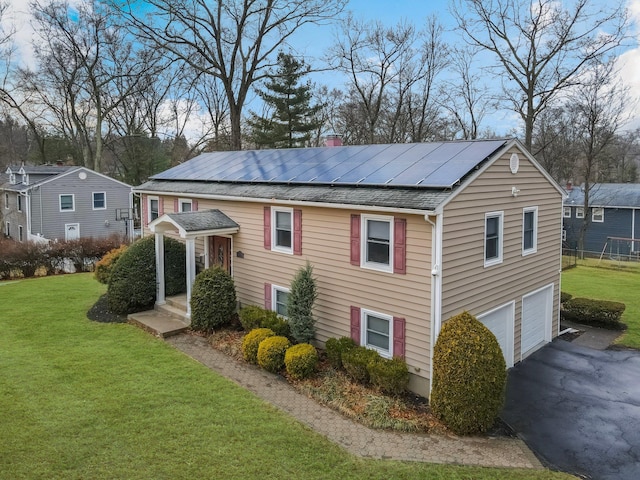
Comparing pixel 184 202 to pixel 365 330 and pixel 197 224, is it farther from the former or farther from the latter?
pixel 365 330

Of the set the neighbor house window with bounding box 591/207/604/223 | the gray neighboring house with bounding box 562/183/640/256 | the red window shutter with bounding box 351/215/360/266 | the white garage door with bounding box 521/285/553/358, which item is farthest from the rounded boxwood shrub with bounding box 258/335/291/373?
the neighbor house window with bounding box 591/207/604/223

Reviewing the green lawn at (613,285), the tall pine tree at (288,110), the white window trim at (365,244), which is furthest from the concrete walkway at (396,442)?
the tall pine tree at (288,110)

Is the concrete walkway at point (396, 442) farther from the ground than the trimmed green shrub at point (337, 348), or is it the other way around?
the trimmed green shrub at point (337, 348)

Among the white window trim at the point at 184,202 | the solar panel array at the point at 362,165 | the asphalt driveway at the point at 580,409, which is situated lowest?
the asphalt driveway at the point at 580,409

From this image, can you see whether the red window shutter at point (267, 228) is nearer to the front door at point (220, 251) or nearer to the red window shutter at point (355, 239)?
the front door at point (220, 251)

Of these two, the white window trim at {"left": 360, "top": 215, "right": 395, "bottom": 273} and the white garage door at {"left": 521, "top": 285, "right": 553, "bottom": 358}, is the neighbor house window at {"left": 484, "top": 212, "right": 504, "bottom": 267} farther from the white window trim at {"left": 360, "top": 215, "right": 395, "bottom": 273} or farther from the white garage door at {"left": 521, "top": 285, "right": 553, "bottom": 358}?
the white window trim at {"left": 360, "top": 215, "right": 395, "bottom": 273}

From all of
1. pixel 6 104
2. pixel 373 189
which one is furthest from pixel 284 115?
pixel 373 189

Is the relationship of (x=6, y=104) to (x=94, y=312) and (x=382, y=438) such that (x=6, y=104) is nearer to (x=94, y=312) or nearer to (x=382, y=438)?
(x=94, y=312)
